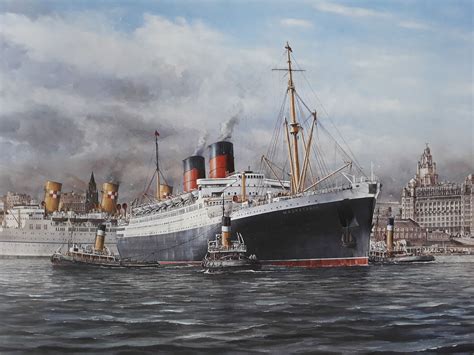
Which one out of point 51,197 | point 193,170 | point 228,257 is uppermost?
point 193,170

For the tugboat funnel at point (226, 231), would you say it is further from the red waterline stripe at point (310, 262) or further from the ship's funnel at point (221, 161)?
the ship's funnel at point (221, 161)

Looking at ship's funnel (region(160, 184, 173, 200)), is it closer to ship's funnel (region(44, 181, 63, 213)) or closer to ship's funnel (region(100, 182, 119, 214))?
ship's funnel (region(100, 182, 119, 214))

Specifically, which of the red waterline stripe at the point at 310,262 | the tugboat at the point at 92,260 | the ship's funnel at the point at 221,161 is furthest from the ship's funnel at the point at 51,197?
the red waterline stripe at the point at 310,262

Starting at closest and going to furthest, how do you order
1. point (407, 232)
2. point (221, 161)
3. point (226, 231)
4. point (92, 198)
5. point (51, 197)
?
1. point (226, 231)
2. point (51, 197)
3. point (221, 161)
4. point (92, 198)
5. point (407, 232)

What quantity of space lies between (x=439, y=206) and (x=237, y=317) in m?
82.2

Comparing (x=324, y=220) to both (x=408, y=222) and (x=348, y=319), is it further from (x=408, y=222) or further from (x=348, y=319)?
(x=408, y=222)

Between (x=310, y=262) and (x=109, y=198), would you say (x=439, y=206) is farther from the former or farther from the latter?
(x=310, y=262)

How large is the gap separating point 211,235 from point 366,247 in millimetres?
9449

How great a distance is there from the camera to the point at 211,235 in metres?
38.4

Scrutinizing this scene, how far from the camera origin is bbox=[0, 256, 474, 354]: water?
1275 centimetres

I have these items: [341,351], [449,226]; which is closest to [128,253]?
[341,351]

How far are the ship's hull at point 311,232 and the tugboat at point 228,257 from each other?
125 centimetres

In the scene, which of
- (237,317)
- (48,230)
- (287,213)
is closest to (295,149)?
(287,213)

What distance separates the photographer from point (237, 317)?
51.8ft
